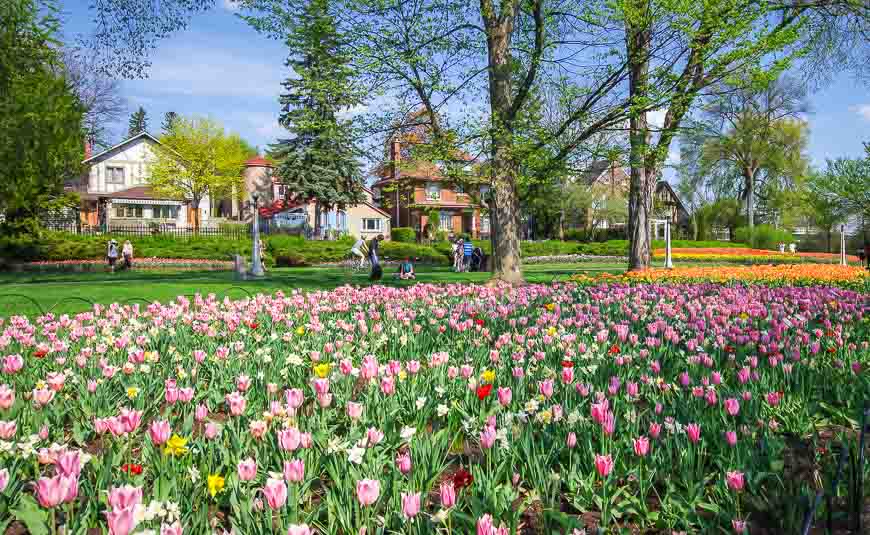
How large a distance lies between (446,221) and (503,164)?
43.2 m

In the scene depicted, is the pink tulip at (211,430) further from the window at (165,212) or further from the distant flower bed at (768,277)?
the window at (165,212)

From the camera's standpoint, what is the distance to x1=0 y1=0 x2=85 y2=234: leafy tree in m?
17.7

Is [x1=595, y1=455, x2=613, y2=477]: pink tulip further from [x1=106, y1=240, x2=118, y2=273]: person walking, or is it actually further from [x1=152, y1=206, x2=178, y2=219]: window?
[x1=152, y1=206, x2=178, y2=219]: window

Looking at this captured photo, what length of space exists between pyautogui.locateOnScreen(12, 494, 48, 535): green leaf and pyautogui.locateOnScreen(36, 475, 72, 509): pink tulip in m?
0.31

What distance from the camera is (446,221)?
180 feet

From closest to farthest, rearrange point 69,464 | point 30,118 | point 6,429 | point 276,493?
1. point 276,493
2. point 69,464
3. point 6,429
4. point 30,118

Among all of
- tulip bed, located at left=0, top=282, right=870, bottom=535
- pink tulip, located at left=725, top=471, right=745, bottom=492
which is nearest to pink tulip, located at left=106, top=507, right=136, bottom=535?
tulip bed, located at left=0, top=282, right=870, bottom=535

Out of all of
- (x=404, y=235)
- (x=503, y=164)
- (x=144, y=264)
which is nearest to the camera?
(x=503, y=164)

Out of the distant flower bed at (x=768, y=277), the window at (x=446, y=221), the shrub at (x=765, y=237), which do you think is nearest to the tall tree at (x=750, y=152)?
the shrub at (x=765, y=237)

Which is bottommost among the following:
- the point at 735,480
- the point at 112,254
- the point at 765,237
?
the point at 735,480

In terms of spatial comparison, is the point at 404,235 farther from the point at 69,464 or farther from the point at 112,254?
the point at 69,464

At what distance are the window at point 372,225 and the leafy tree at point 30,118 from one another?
28.0 m

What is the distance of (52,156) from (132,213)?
1169 inches

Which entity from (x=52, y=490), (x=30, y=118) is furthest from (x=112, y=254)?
(x=52, y=490)
